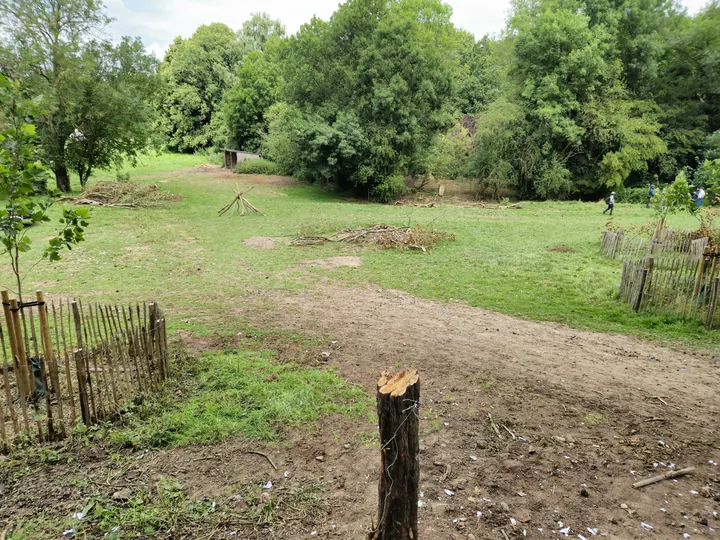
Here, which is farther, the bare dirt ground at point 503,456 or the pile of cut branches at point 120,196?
the pile of cut branches at point 120,196

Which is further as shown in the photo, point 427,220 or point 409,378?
point 427,220

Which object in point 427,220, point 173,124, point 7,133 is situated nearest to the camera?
point 7,133

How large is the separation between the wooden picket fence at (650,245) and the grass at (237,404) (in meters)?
10.6

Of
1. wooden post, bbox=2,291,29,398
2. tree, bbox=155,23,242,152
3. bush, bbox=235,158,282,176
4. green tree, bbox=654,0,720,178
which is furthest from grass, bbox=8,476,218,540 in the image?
tree, bbox=155,23,242,152

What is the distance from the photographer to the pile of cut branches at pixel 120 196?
21216mm

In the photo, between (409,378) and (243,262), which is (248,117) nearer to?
(243,262)

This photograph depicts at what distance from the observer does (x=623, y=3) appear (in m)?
30.0

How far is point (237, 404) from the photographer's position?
17.1 ft

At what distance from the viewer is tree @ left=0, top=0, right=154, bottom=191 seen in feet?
65.8

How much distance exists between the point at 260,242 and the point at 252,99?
→ 28.6m

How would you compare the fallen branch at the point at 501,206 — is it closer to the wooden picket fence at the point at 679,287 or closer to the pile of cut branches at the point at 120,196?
the wooden picket fence at the point at 679,287

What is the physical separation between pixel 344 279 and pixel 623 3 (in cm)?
3079

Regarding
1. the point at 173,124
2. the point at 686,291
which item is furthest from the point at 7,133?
the point at 173,124

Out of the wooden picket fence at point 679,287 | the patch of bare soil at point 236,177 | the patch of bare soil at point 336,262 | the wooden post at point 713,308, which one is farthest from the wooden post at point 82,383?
the patch of bare soil at point 236,177
